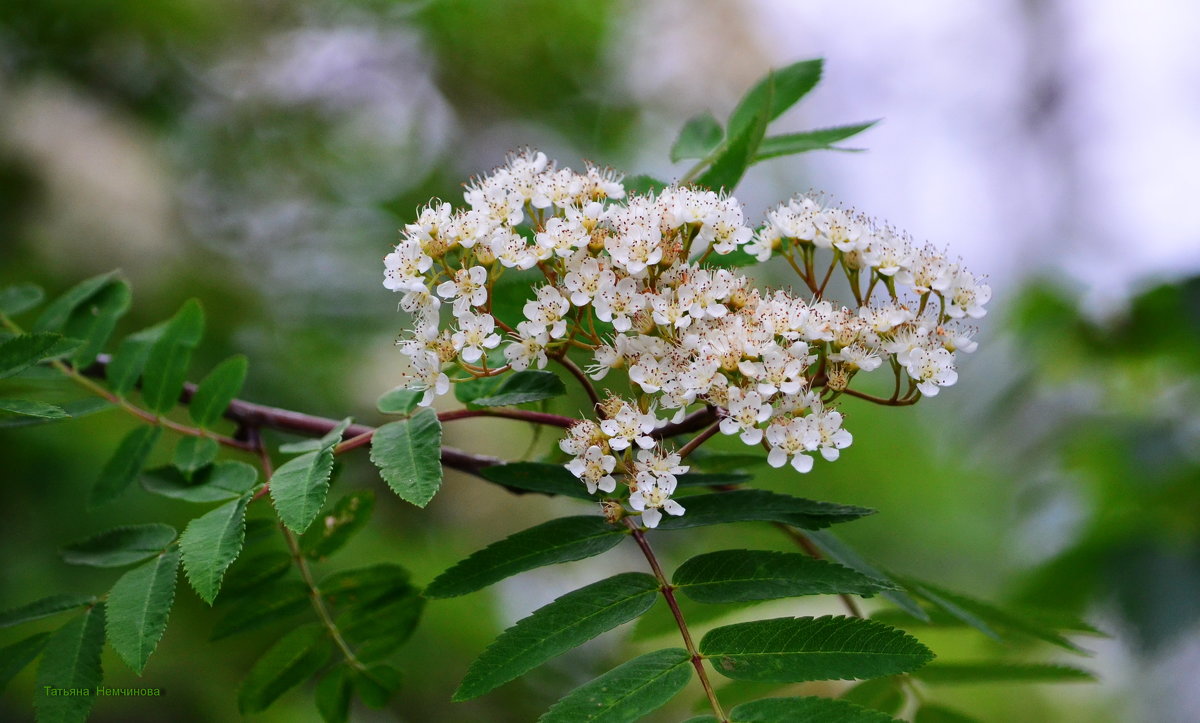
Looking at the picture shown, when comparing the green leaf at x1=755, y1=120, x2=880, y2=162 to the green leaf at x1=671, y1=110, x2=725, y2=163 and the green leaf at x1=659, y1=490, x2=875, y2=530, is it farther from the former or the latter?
the green leaf at x1=659, y1=490, x2=875, y2=530

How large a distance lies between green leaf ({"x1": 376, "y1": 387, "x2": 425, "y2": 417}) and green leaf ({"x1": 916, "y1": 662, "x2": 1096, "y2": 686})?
1082 mm

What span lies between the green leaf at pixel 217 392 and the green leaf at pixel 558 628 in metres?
0.76

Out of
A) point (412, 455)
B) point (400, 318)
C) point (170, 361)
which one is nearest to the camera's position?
point (412, 455)

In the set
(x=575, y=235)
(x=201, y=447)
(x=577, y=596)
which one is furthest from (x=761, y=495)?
(x=201, y=447)

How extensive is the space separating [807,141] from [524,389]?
0.72 metres

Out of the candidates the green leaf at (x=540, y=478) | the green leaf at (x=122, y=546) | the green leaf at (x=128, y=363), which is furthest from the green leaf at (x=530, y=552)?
the green leaf at (x=128, y=363)

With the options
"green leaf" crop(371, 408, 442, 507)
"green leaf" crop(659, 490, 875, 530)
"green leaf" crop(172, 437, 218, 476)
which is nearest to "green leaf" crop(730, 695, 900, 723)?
"green leaf" crop(659, 490, 875, 530)

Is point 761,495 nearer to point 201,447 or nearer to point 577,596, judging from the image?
point 577,596

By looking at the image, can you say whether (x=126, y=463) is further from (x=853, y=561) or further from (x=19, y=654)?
(x=853, y=561)

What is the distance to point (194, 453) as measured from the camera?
160 centimetres

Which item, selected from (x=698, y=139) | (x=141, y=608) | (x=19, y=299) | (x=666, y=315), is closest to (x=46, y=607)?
(x=141, y=608)

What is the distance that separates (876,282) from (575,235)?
51 centimetres

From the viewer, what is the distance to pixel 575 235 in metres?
1.32

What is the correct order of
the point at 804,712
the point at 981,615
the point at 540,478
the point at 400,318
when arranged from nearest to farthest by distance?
the point at 804,712
the point at 540,478
the point at 981,615
the point at 400,318
